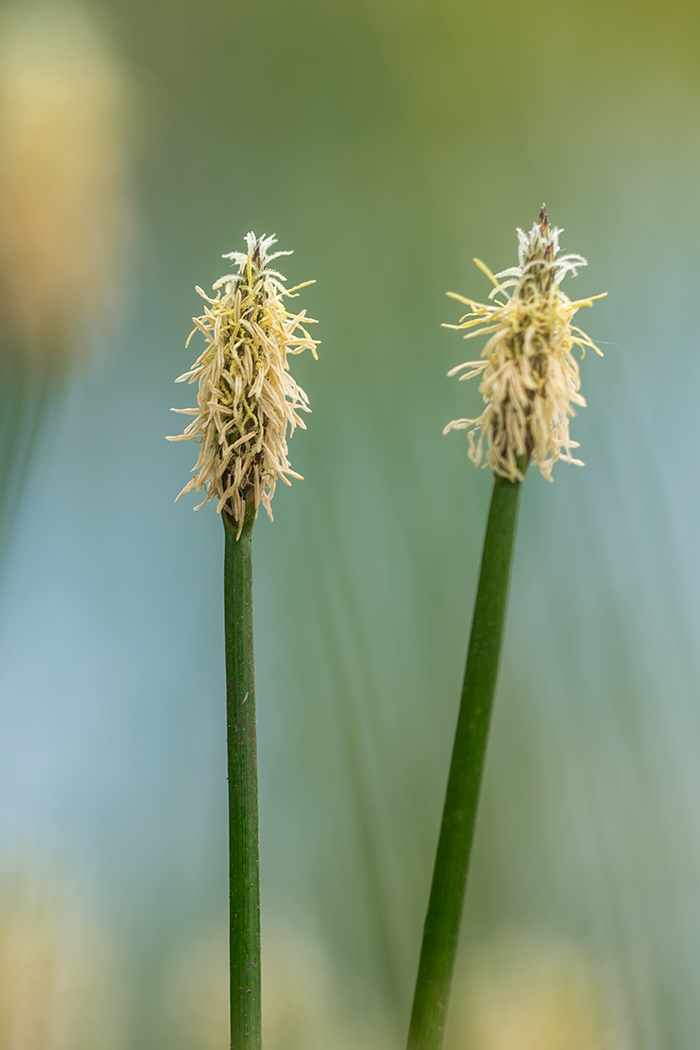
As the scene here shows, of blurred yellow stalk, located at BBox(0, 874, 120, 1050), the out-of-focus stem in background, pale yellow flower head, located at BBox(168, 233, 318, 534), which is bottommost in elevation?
blurred yellow stalk, located at BBox(0, 874, 120, 1050)

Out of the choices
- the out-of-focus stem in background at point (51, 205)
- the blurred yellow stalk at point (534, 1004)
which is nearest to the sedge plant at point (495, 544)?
the blurred yellow stalk at point (534, 1004)

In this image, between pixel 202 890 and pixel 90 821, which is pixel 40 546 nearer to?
pixel 90 821

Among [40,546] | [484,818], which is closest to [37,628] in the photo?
[40,546]

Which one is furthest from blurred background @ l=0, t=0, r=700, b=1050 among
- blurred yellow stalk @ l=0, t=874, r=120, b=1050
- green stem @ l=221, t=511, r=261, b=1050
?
green stem @ l=221, t=511, r=261, b=1050

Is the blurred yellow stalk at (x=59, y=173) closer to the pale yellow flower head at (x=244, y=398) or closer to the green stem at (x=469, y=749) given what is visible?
the pale yellow flower head at (x=244, y=398)

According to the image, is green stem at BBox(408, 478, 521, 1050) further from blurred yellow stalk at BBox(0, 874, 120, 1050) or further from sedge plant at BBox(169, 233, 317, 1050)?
blurred yellow stalk at BBox(0, 874, 120, 1050)

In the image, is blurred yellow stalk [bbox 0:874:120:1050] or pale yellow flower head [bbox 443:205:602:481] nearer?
pale yellow flower head [bbox 443:205:602:481]
